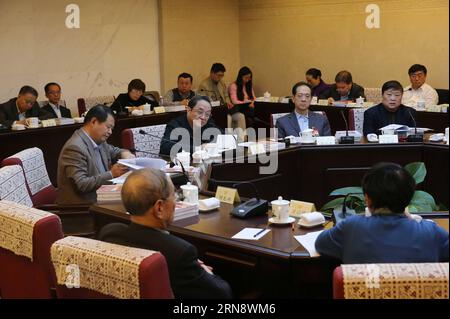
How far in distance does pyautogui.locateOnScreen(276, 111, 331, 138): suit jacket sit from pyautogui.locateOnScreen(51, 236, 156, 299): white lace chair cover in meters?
3.30

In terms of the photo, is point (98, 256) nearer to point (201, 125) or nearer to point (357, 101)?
point (201, 125)

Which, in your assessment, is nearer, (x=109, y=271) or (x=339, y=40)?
(x=109, y=271)

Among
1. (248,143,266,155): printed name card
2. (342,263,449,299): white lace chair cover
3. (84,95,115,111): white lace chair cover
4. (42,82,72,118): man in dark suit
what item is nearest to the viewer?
(342,263,449,299): white lace chair cover

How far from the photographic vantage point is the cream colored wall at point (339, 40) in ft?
27.7

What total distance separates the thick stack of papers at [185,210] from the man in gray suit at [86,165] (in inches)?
35.5

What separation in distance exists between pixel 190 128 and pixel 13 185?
1755 millimetres

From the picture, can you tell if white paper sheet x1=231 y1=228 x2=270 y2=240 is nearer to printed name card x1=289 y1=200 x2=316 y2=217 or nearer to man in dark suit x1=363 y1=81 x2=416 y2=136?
printed name card x1=289 y1=200 x2=316 y2=217

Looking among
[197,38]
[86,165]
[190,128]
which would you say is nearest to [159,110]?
[190,128]

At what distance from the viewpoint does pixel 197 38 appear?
10.1 m

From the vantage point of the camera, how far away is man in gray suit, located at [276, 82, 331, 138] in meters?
5.37

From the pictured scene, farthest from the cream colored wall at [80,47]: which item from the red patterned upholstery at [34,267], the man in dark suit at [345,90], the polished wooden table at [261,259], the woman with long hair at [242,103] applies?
the polished wooden table at [261,259]

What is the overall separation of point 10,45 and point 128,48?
175 centimetres

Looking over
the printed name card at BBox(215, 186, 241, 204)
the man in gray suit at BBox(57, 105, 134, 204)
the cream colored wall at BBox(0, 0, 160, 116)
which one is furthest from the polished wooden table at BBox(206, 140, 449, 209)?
the cream colored wall at BBox(0, 0, 160, 116)

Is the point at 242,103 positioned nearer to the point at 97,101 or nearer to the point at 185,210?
the point at 97,101
